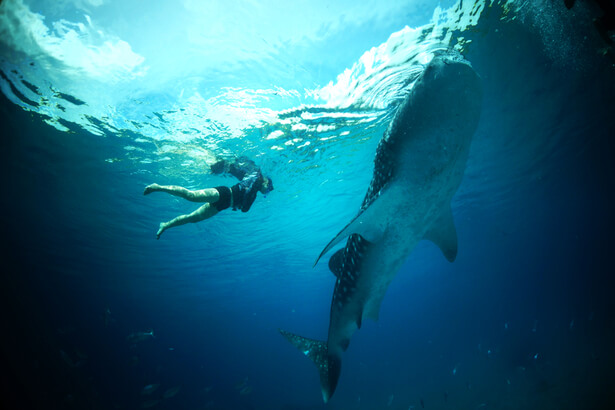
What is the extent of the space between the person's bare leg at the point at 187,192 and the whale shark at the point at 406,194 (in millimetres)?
3059

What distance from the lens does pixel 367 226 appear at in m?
4.03

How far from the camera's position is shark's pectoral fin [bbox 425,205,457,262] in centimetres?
488

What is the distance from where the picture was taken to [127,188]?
13.0m

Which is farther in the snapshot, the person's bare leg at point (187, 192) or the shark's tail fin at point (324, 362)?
the shark's tail fin at point (324, 362)

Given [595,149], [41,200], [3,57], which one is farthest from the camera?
[595,149]

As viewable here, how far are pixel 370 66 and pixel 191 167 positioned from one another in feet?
28.7

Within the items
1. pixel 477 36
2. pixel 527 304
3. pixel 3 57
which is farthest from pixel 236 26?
→ pixel 527 304

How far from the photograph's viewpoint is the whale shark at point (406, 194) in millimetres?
3112

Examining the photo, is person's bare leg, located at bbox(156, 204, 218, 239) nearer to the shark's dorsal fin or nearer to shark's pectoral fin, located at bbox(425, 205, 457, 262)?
the shark's dorsal fin

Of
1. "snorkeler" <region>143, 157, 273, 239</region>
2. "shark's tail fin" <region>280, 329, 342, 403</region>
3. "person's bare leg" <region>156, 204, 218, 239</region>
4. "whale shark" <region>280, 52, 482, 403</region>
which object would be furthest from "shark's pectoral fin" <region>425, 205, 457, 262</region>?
"person's bare leg" <region>156, 204, 218, 239</region>

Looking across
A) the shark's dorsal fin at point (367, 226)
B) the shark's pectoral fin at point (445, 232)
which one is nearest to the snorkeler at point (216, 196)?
the shark's dorsal fin at point (367, 226)

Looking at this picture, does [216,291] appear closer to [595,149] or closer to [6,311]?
[6,311]

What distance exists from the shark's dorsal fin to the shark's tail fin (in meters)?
2.77

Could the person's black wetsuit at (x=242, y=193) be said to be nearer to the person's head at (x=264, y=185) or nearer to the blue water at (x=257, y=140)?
the person's head at (x=264, y=185)
